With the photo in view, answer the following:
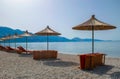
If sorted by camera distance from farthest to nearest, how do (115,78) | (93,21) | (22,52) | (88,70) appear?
(22,52), (93,21), (88,70), (115,78)

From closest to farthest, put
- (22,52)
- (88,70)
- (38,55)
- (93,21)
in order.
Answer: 1. (88,70)
2. (93,21)
3. (38,55)
4. (22,52)

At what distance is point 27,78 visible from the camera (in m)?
7.36

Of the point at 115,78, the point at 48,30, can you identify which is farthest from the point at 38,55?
the point at 115,78

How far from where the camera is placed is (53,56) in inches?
584

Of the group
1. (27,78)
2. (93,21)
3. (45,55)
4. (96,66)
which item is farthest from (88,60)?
(45,55)

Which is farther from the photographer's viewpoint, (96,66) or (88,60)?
(96,66)

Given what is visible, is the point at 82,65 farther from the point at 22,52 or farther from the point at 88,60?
the point at 22,52

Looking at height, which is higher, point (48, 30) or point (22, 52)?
point (48, 30)

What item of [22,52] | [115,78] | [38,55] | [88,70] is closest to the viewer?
[115,78]

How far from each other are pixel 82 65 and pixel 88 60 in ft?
1.17

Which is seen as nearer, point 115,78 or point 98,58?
point 115,78

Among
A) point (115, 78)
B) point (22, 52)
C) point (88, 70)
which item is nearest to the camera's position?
point (115, 78)

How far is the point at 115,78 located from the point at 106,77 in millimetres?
333

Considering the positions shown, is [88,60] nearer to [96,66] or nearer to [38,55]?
[96,66]
